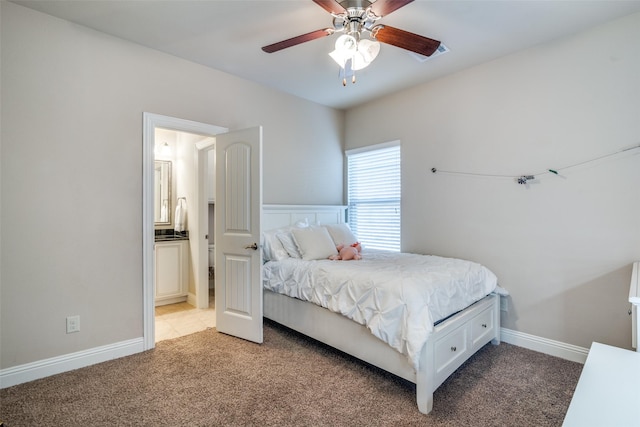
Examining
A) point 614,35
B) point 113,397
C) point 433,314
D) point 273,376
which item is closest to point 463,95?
point 614,35

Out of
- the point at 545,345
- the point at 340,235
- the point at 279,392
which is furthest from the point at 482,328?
the point at 279,392

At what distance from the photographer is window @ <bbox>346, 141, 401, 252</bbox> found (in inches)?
158

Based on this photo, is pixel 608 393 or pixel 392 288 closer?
pixel 608 393

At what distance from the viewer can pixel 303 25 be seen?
97.8 inches

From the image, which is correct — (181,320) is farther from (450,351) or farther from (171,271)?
(450,351)

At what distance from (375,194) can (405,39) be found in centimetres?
239

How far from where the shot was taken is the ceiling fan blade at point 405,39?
1.99m

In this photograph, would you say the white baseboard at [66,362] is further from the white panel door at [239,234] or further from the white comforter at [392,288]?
the white comforter at [392,288]

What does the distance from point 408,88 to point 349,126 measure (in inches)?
42.3

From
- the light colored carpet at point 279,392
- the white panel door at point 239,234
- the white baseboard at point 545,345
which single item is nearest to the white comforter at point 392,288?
the white panel door at point 239,234

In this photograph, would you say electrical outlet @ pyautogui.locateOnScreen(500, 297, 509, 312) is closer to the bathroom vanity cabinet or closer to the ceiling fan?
the ceiling fan

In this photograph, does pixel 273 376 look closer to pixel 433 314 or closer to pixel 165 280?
pixel 433 314

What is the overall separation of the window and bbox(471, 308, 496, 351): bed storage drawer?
1.37 m

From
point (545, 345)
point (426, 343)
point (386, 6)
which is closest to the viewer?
point (386, 6)
